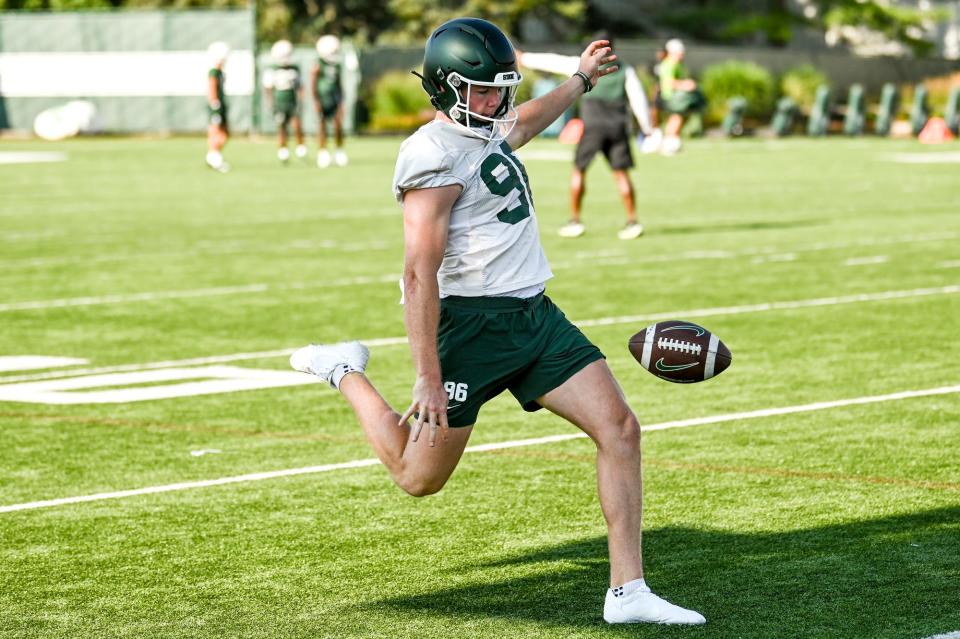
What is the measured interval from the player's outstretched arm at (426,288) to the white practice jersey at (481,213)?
0.07 meters

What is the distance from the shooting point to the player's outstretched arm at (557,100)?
6.07 meters

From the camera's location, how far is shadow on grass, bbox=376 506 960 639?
521cm

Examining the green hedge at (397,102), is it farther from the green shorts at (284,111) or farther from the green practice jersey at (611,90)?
the green practice jersey at (611,90)

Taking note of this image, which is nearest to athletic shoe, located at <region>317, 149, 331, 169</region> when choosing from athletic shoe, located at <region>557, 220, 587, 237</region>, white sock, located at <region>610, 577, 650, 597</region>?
athletic shoe, located at <region>557, 220, 587, 237</region>

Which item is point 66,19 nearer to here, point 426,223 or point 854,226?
point 854,226

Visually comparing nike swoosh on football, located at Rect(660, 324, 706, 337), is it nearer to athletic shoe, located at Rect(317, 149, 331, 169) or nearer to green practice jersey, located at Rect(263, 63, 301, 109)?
athletic shoe, located at Rect(317, 149, 331, 169)

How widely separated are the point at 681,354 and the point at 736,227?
45.5 feet

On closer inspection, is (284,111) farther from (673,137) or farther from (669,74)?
(673,137)

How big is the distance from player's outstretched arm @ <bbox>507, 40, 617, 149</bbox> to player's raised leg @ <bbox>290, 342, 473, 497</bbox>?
38.8 inches

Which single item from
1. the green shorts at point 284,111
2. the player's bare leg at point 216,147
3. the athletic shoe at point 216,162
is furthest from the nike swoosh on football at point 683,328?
the green shorts at point 284,111

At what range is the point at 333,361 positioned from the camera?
5.77 metres

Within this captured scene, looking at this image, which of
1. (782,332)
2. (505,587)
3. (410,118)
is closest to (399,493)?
(505,587)

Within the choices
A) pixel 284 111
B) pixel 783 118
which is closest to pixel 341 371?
pixel 284 111

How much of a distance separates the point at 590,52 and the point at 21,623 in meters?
2.92
